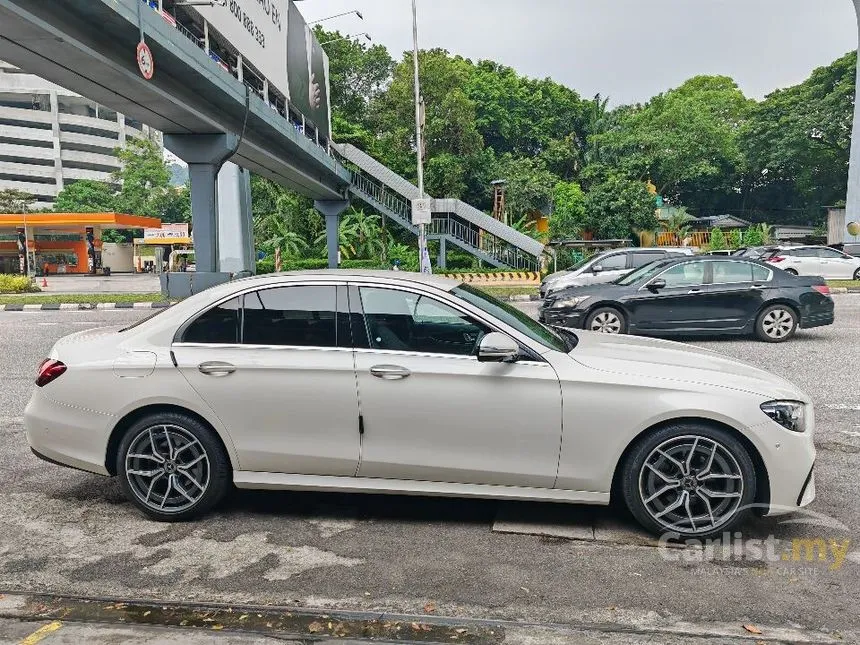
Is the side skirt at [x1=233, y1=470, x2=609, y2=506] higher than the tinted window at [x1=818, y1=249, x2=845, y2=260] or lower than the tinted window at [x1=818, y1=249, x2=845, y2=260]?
lower

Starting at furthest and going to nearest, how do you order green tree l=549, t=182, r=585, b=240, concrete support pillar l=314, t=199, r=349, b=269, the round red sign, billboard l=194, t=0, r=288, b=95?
green tree l=549, t=182, r=585, b=240 < concrete support pillar l=314, t=199, r=349, b=269 < billboard l=194, t=0, r=288, b=95 < the round red sign

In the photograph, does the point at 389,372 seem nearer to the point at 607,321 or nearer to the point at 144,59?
the point at 607,321

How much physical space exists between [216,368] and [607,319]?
7.50 metres

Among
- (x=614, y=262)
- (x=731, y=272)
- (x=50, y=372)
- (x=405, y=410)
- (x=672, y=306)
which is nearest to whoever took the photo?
(x=405, y=410)

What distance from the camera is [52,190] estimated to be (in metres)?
81.9

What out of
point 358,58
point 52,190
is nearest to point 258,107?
point 358,58

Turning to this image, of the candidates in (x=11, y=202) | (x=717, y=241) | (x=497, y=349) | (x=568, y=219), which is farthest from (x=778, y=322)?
(x=11, y=202)

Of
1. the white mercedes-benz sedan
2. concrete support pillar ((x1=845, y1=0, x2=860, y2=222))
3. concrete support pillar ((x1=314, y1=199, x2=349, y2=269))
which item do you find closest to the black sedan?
the white mercedes-benz sedan

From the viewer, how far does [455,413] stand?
3717 millimetres

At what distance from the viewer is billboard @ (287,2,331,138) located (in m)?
25.5

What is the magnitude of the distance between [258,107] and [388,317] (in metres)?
16.6

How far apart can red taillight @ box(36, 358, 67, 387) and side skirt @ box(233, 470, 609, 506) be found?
129 centimetres

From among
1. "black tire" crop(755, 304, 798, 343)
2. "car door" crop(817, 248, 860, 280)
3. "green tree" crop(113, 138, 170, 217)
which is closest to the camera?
"black tire" crop(755, 304, 798, 343)

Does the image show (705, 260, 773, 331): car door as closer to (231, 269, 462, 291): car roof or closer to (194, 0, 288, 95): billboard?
(231, 269, 462, 291): car roof
